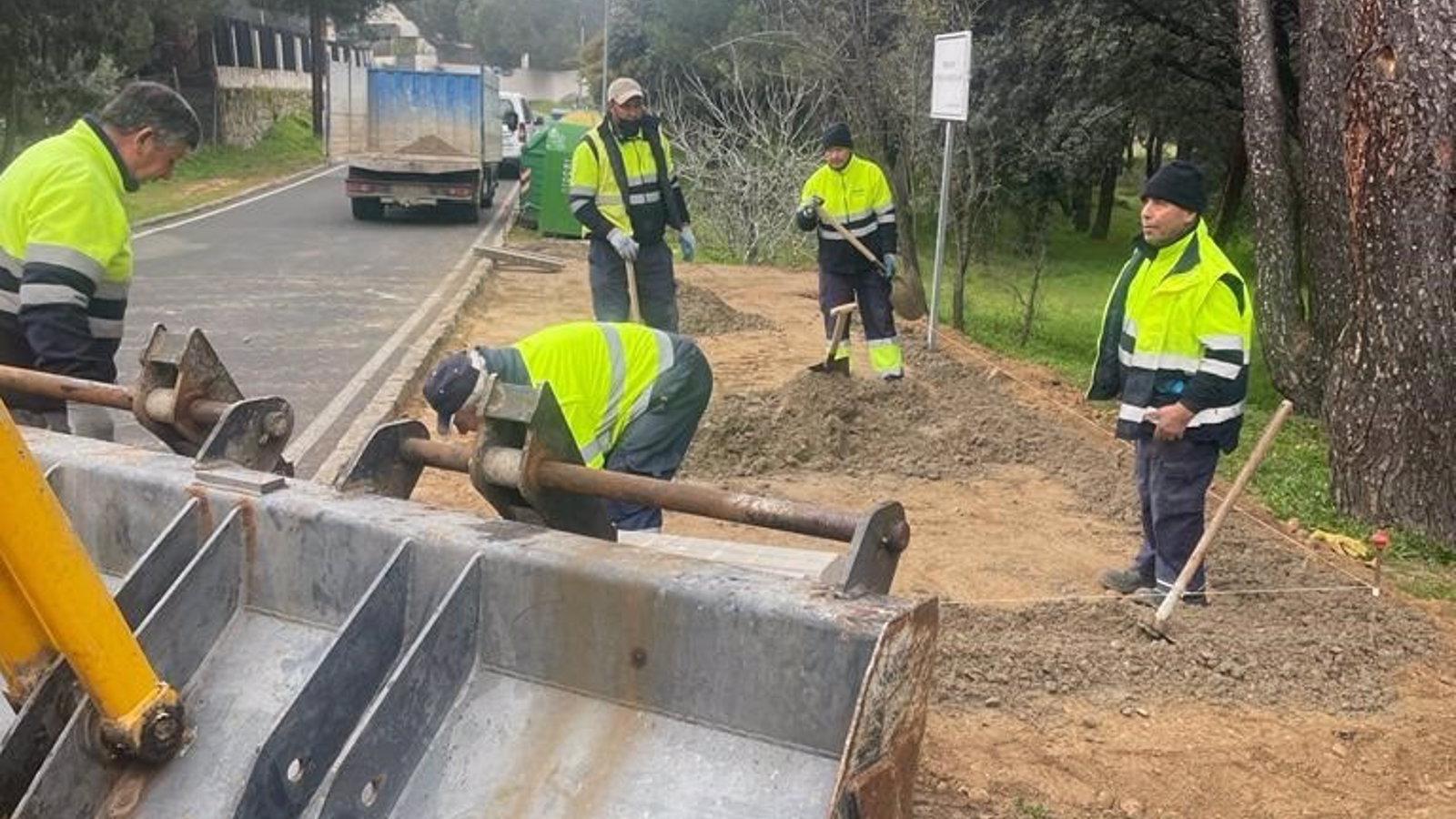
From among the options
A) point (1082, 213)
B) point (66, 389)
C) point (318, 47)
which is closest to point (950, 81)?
point (66, 389)

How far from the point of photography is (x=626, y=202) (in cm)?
807

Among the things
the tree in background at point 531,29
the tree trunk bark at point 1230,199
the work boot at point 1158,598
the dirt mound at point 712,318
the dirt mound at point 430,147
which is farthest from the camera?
the tree in background at point 531,29

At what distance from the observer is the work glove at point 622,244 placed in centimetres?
793

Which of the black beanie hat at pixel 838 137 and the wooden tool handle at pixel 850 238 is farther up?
the black beanie hat at pixel 838 137

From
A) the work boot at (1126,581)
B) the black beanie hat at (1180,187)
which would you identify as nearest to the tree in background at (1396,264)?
the work boot at (1126,581)

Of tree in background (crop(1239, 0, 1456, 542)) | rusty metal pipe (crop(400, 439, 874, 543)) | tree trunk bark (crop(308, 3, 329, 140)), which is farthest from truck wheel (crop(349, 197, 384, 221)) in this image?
tree trunk bark (crop(308, 3, 329, 140))

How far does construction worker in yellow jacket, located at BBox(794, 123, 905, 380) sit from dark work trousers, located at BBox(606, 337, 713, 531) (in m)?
4.60

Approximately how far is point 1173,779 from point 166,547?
2616 millimetres

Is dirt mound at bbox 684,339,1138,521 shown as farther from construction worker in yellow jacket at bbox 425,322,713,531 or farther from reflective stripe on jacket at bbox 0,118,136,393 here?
reflective stripe on jacket at bbox 0,118,136,393

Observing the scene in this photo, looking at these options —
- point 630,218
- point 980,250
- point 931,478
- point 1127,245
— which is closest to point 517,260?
point 980,250

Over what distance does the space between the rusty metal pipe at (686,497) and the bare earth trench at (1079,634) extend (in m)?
1.25

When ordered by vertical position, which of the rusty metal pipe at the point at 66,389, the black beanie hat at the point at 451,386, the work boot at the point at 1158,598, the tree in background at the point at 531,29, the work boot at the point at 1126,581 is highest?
the tree in background at the point at 531,29

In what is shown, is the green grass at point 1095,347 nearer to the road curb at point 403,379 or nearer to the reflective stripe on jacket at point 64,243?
the road curb at point 403,379

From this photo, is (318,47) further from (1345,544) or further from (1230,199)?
(1345,544)
